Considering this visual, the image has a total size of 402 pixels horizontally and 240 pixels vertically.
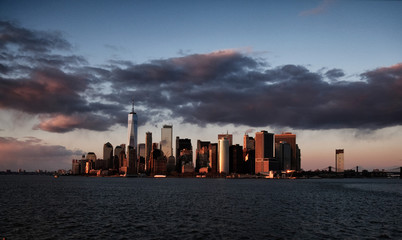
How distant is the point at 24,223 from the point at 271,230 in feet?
136

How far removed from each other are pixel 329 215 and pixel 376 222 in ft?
35.3

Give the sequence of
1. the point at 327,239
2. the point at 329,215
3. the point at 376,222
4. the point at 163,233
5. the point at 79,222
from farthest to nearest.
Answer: the point at 329,215 < the point at 376,222 < the point at 79,222 < the point at 163,233 < the point at 327,239

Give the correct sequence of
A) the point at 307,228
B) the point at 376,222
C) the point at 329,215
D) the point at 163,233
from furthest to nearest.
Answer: the point at 329,215, the point at 376,222, the point at 307,228, the point at 163,233

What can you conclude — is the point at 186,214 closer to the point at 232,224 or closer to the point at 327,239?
the point at 232,224

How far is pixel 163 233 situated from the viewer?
56188 millimetres

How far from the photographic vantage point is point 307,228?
6153cm

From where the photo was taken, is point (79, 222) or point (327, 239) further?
point (79, 222)

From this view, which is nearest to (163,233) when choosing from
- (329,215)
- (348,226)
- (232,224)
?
(232,224)

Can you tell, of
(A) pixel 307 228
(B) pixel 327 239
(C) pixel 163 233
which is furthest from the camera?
(A) pixel 307 228

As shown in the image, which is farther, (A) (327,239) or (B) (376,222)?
(B) (376,222)

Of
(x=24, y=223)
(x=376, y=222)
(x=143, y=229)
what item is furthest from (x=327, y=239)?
(x=24, y=223)

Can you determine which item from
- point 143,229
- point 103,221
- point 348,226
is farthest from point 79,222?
point 348,226

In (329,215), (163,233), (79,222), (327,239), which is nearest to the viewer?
(327,239)

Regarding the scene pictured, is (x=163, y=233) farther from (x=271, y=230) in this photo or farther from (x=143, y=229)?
(x=271, y=230)
